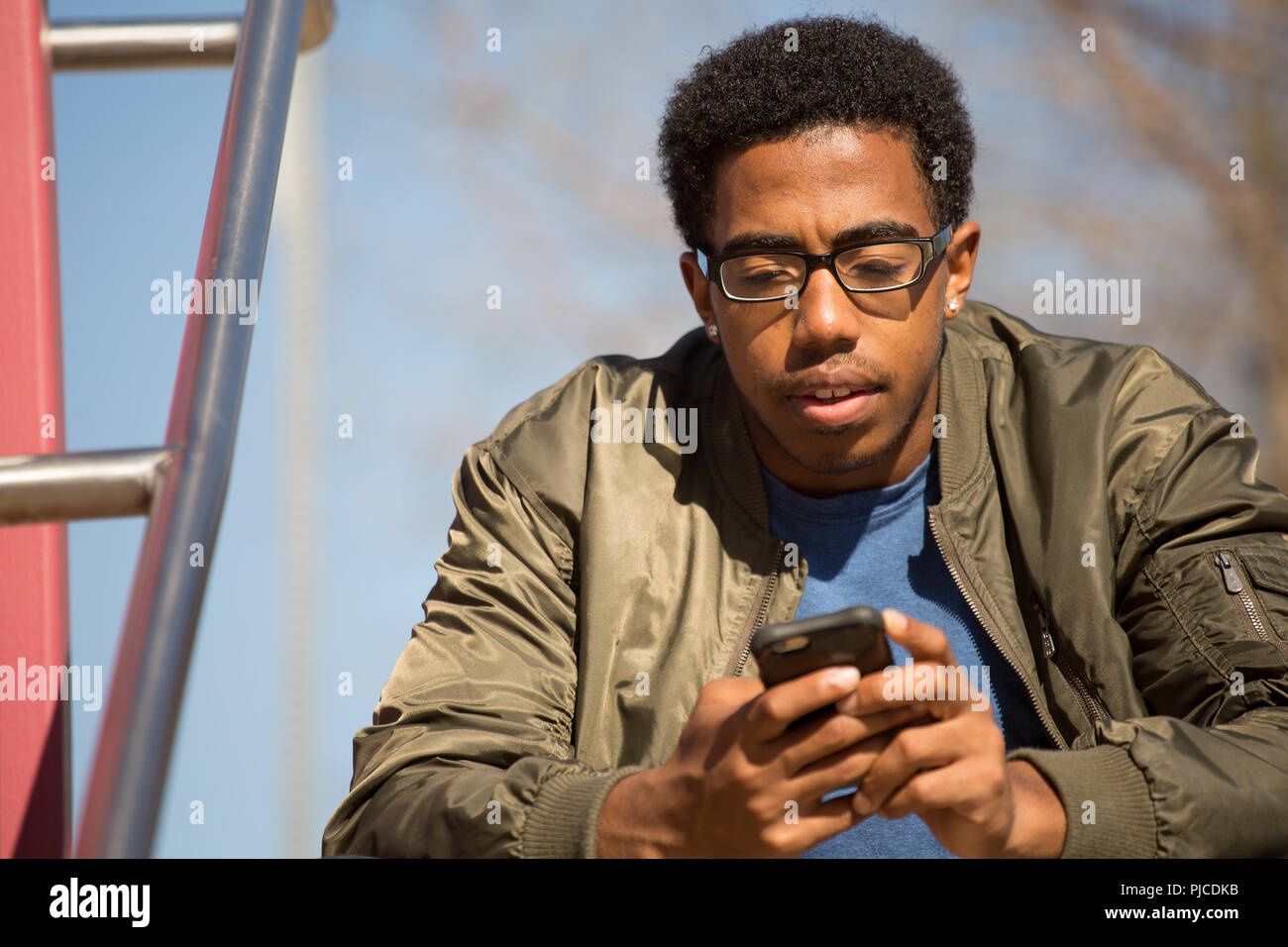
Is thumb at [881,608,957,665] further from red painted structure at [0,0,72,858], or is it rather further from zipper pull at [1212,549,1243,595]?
red painted structure at [0,0,72,858]

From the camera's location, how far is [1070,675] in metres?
1.86

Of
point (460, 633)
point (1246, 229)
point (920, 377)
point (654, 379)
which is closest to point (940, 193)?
point (920, 377)

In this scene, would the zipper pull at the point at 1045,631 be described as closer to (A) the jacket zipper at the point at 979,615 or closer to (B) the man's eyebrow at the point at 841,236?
(A) the jacket zipper at the point at 979,615

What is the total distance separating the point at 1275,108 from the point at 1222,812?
5.71 metres

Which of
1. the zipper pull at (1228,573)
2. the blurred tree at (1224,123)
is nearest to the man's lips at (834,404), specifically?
the zipper pull at (1228,573)

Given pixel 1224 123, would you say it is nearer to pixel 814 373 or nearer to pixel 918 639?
pixel 814 373

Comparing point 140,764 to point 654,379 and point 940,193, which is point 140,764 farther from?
point 940,193

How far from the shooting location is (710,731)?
1404 millimetres

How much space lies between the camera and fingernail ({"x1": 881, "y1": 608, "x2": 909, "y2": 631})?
49.6 inches

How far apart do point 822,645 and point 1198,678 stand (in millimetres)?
763

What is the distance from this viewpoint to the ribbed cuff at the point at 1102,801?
4.80ft

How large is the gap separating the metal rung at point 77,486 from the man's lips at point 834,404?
113 cm

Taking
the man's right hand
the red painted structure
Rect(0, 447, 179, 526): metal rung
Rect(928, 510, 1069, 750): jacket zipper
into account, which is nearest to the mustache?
Rect(928, 510, 1069, 750): jacket zipper

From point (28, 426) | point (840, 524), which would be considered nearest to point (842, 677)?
point (840, 524)
